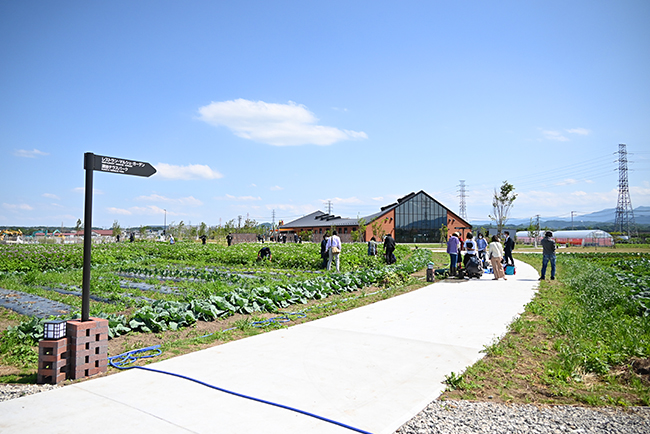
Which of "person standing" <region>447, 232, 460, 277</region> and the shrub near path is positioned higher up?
"person standing" <region>447, 232, 460, 277</region>

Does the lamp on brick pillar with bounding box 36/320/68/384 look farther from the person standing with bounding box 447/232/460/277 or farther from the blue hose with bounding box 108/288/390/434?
the person standing with bounding box 447/232/460/277

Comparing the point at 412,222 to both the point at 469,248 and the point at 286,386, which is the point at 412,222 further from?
the point at 286,386

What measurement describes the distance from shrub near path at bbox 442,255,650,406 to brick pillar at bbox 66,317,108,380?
413 cm

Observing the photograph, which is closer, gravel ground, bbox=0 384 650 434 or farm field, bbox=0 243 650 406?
gravel ground, bbox=0 384 650 434

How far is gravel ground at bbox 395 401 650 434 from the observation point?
11.6 ft

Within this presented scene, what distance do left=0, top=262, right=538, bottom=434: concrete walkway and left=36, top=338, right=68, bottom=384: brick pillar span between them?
1.06 ft

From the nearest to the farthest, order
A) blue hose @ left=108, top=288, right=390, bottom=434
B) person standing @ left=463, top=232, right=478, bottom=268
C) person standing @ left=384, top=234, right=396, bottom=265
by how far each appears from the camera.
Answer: blue hose @ left=108, top=288, right=390, bottom=434 → person standing @ left=463, top=232, right=478, bottom=268 → person standing @ left=384, top=234, right=396, bottom=265

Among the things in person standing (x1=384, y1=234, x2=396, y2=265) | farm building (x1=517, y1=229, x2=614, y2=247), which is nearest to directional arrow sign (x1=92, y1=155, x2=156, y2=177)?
person standing (x1=384, y1=234, x2=396, y2=265)

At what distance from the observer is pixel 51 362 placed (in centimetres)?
473

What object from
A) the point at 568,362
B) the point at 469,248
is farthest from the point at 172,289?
the point at 568,362

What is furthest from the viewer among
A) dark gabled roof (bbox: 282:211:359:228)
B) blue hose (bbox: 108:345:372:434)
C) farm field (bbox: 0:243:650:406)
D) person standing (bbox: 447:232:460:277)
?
dark gabled roof (bbox: 282:211:359:228)

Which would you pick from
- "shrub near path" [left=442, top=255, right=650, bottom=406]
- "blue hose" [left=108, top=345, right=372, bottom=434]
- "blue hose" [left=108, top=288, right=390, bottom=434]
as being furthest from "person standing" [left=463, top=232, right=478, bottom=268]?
"blue hose" [left=108, top=345, right=372, bottom=434]

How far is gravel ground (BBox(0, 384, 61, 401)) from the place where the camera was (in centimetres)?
435

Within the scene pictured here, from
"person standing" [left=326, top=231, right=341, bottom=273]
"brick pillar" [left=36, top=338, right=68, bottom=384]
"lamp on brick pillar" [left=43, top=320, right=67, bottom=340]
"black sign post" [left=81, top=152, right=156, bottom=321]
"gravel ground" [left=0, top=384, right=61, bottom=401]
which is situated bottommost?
"gravel ground" [left=0, top=384, right=61, bottom=401]
